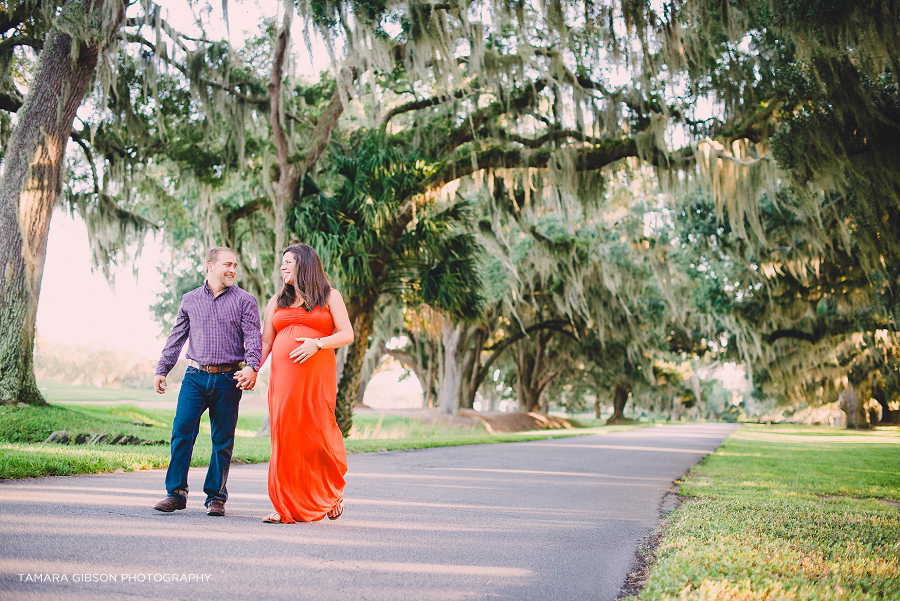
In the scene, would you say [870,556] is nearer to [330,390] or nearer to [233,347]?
[330,390]

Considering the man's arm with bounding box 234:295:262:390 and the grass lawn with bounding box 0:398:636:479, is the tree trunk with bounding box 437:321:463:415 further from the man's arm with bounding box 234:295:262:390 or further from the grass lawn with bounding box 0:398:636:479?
the man's arm with bounding box 234:295:262:390

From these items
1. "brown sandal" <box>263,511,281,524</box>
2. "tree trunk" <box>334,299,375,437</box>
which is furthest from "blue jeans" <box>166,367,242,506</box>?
"tree trunk" <box>334,299,375,437</box>

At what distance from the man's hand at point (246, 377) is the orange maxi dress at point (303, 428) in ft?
0.38

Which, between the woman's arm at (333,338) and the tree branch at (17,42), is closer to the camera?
the woman's arm at (333,338)

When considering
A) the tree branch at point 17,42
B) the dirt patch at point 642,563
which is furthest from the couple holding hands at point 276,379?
the tree branch at point 17,42

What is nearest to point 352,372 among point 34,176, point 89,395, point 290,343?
point 34,176

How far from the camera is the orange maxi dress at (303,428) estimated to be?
13.3ft

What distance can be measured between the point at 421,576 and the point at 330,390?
1600 mm

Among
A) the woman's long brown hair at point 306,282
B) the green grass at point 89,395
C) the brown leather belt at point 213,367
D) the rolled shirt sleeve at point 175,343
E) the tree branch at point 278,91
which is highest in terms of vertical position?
the tree branch at point 278,91

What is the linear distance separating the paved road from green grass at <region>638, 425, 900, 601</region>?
0.32 m

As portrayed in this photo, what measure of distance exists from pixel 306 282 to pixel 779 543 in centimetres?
321

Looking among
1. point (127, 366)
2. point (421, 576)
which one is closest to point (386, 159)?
point (421, 576)

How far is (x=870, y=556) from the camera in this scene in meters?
3.56

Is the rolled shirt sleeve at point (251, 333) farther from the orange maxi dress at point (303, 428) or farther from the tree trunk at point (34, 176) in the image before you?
the tree trunk at point (34, 176)
